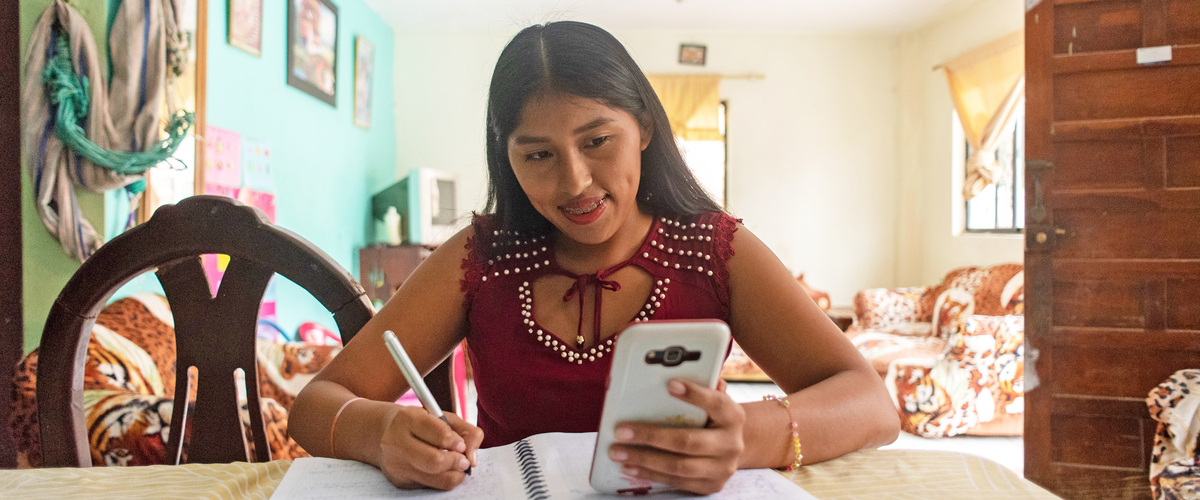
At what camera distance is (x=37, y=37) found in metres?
1.57

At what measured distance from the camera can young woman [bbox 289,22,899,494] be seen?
2.52 feet

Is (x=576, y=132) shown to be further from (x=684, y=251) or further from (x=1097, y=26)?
(x=1097, y=26)

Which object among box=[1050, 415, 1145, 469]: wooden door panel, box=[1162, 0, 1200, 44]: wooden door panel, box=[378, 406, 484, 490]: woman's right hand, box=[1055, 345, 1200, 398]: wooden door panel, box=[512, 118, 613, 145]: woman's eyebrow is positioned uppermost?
box=[1162, 0, 1200, 44]: wooden door panel

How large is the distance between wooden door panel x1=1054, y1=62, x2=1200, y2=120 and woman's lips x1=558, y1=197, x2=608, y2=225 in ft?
6.73

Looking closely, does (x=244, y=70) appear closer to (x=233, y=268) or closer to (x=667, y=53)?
(x=233, y=268)

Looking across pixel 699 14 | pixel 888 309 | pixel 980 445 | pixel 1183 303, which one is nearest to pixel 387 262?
pixel 699 14

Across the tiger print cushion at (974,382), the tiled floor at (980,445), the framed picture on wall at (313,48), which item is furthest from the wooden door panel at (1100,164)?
the framed picture on wall at (313,48)

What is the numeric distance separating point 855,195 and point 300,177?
426 centimetres

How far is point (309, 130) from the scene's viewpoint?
3.66 meters

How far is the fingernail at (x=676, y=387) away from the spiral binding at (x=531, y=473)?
13cm

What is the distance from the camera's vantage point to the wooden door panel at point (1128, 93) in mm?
2045

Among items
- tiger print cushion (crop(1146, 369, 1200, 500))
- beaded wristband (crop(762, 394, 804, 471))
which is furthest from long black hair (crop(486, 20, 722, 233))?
tiger print cushion (crop(1146, 369, 1200, 500))

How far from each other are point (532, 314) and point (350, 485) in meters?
0.36

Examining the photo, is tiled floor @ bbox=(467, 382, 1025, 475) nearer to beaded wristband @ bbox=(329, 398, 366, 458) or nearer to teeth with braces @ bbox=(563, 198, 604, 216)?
teeth with braces @ bbox=(563, 198, 604, 216)
